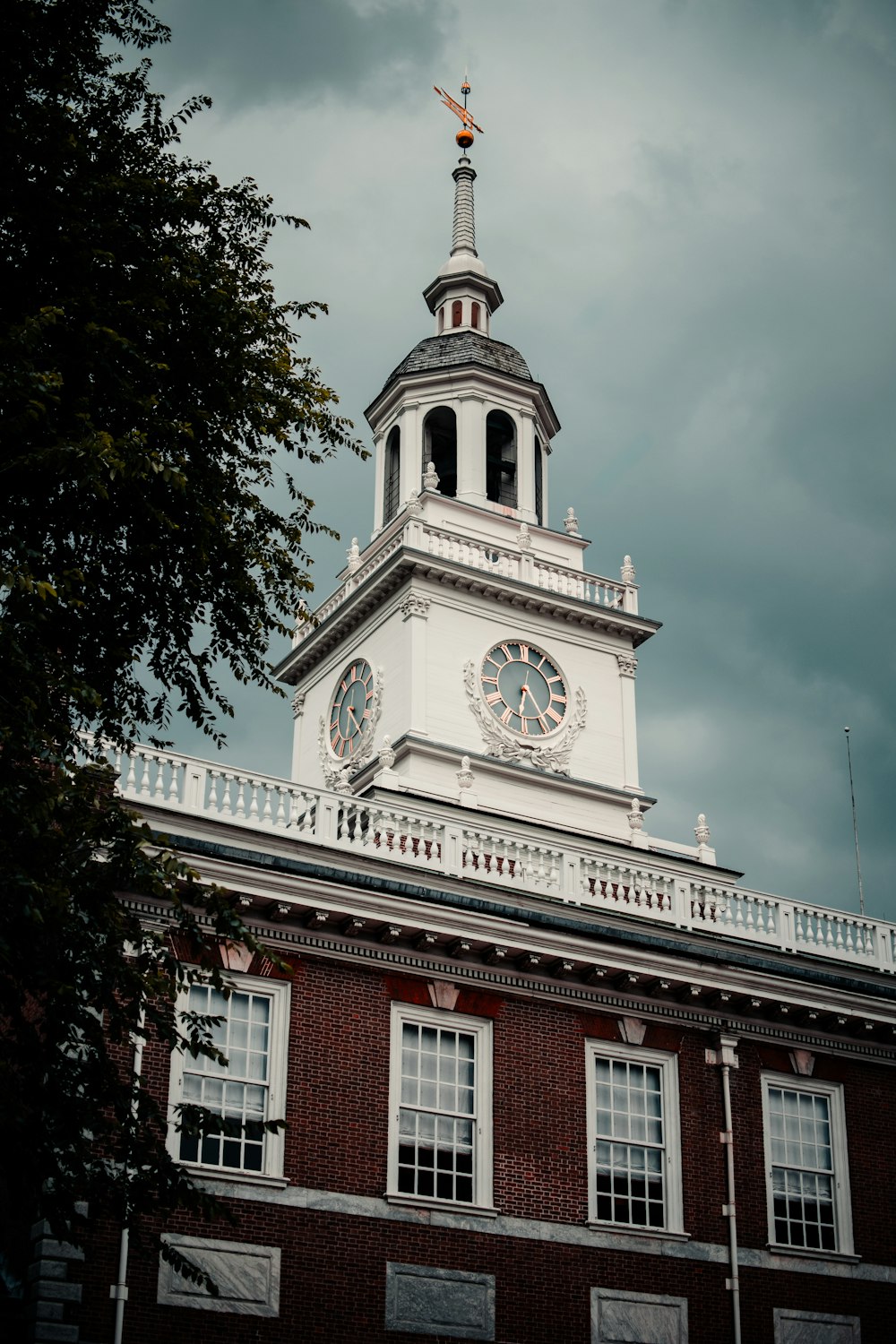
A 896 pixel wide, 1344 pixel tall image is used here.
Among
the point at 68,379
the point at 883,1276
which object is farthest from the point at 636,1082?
the point at 68,379

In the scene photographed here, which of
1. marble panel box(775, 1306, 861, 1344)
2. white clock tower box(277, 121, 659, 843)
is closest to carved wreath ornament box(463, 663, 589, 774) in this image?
white clock tower box(277, 121, 659, 843)

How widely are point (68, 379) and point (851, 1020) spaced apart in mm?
15231

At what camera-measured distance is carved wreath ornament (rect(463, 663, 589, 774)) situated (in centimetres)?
3828

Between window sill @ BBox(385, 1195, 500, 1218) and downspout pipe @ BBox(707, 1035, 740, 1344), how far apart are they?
12.0ft

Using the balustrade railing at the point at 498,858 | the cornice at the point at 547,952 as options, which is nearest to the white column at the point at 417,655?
the balustrade railing at the point at 498,858

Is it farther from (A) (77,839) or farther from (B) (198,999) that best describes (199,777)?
(A) (77,839)

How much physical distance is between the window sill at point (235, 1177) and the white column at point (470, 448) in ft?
78.0

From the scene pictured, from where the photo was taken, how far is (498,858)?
2662 cm

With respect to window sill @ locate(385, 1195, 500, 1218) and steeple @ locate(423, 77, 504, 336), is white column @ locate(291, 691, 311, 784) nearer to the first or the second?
steeple @ locate(423, 77, 504, 336)

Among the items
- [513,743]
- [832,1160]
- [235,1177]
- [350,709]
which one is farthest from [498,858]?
[350,709]

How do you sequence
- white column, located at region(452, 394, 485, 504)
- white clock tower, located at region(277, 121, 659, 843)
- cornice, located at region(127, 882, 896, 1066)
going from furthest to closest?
white column, located at region(452, 394, 485, 504) < white clock tower, located at region(277, 121, 659, 843) < cornice, located at region(127, 882, 896, 1066)

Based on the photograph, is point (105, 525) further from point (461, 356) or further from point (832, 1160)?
point (461, 356)

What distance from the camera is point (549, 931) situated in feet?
78.7

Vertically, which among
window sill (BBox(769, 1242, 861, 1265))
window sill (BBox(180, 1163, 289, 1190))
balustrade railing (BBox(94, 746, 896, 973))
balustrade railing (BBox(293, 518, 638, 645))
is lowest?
window sill (BBox(769, 1242, 861, 1265))
